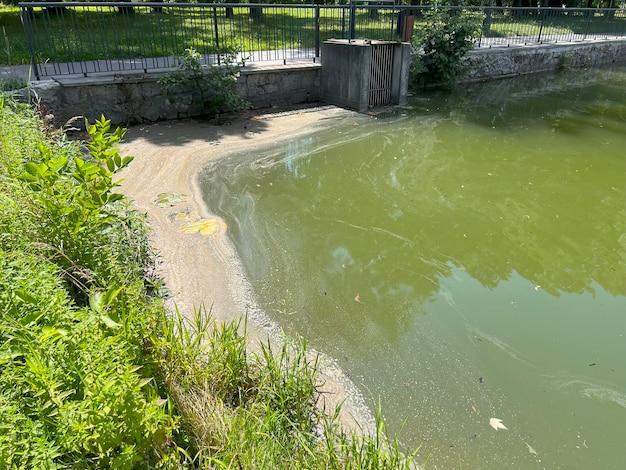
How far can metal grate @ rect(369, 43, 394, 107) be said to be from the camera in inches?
354

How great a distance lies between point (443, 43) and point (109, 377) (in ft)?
35.6

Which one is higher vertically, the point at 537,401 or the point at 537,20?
the point at 537,20

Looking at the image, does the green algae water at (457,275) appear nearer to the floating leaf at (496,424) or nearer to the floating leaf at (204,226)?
the floating leaf at (496,424)

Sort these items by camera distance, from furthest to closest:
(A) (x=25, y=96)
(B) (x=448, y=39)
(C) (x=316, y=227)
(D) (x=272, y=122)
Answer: (B) (x=448, y=39) → (D) (x=272, y=122) → (A) (x=25, y=96) → (C) (x=316, y=227)

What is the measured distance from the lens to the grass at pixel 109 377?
1738 millimetres

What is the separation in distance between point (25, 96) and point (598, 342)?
23.9 feet

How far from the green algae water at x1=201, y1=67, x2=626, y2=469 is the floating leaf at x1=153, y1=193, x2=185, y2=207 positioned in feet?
1.16

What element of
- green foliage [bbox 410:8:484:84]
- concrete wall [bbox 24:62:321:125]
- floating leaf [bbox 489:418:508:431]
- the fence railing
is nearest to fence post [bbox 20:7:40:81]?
the fence railing

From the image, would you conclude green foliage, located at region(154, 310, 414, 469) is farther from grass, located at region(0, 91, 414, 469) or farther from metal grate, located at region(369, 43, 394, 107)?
metal grate, located at region(369, 43, 394, 107)

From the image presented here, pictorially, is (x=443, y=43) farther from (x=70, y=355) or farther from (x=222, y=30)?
(x=70, y=355)

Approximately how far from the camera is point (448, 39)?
10.8 meters

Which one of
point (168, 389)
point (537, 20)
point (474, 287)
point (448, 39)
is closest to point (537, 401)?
point (474, 287)

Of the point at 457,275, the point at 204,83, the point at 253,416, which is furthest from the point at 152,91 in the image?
the point at 253,416

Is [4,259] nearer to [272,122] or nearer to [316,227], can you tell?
[316,227]
